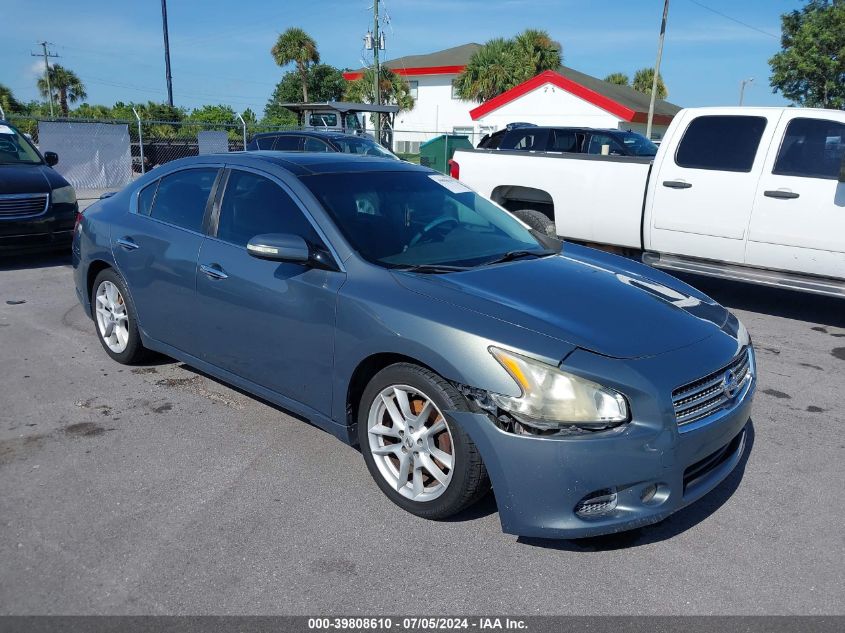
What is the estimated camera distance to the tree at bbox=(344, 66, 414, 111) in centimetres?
4512

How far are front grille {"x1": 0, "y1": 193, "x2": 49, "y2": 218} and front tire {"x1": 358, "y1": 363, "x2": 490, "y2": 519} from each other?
275 inches

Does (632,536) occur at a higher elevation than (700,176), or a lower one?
lower

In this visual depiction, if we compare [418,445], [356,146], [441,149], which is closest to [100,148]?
[356,146]

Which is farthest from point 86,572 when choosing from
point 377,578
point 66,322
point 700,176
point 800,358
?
point 700,176

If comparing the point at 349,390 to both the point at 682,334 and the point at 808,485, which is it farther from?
the point at 808,485

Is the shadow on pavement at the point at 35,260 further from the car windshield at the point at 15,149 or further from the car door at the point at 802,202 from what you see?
the car door at the point at 802,202

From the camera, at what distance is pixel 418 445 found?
10.6 ft

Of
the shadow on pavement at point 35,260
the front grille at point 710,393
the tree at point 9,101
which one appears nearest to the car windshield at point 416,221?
the front grille at point 710,393

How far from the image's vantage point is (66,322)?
6527 mm

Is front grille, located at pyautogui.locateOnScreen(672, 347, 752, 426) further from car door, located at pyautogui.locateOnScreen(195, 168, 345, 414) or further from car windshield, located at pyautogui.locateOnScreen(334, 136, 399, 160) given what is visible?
car windshield, located at pyautogui.locateOnScreen(334, 136, 399, 160)

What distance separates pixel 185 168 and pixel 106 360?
1.71 meters

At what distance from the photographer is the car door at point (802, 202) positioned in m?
6.40

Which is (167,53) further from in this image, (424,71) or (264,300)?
(264,300)

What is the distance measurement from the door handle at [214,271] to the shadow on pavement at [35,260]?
5969 mm
